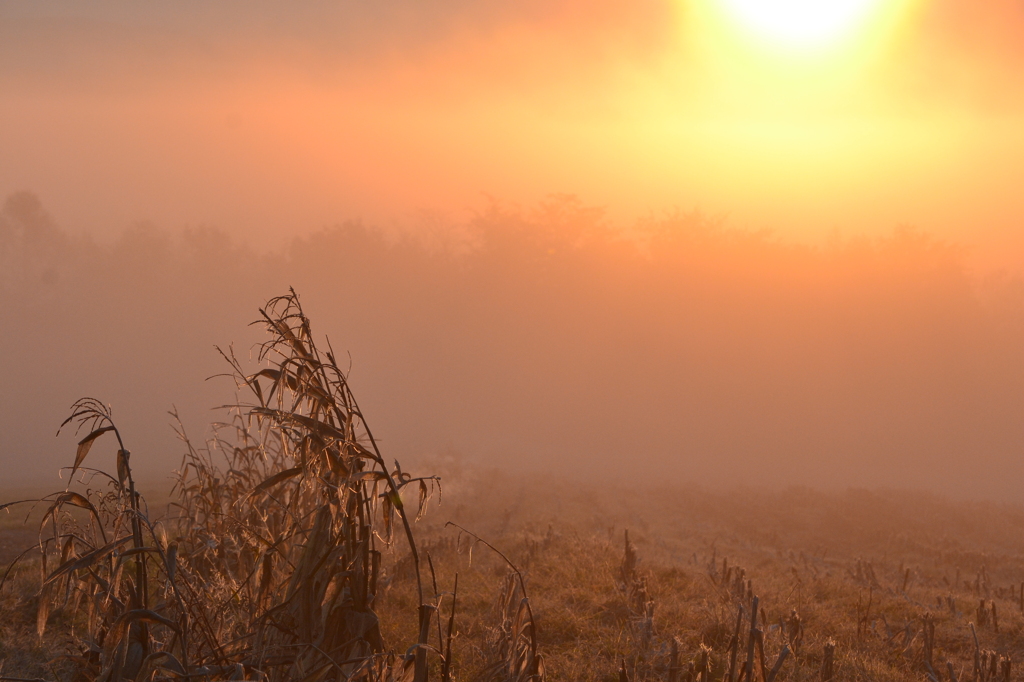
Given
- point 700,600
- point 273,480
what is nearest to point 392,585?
point 700,600

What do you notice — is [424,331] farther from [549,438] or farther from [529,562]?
[529,562]

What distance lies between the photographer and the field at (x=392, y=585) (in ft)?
7.16

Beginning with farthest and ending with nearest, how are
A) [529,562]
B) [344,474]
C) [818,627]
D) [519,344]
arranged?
1. [519,344]
2. [529,562]
3. [818,627]
4. [344,474]

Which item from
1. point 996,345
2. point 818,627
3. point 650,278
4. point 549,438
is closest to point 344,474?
point 818,627

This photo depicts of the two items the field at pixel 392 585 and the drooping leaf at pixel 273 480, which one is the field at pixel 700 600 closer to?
the field at pixel 392 585

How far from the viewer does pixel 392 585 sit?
8.99m

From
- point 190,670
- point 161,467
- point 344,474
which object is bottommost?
point 161,467

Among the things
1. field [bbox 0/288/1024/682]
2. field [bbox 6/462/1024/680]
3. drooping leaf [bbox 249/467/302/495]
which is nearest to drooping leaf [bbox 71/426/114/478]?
field [bbox 0/288/1024/682]

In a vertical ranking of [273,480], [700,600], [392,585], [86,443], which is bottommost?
[392,585]

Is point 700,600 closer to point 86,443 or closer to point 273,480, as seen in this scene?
point 273,480

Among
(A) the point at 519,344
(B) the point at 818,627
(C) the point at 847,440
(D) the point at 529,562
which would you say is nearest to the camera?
(B) the point at 818,627

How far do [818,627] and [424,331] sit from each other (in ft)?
272

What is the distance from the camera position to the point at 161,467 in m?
40.4

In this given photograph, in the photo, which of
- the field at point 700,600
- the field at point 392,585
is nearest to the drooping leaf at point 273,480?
the field at point 392,585
